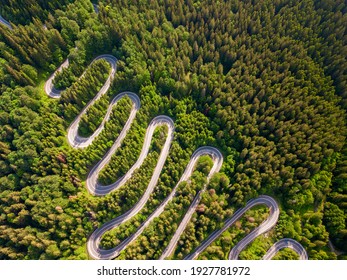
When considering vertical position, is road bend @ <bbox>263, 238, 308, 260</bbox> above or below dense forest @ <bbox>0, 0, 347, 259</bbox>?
below

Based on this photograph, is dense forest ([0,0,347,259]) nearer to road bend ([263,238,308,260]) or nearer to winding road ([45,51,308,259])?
road bend ([263,238,308,260])

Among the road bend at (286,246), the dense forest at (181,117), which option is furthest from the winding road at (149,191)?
the dense forest at (181,117)

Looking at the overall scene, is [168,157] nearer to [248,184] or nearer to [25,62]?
[248,184]

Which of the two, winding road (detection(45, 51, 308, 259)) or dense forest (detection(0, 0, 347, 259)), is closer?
dense forest (detection(0, 0, 347, 259))

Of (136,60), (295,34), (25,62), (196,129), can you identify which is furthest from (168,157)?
(295,34)

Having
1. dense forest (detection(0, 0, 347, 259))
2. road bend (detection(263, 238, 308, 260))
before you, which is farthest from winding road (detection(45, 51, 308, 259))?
dense forest (detection(0, 0, 347, 259))
